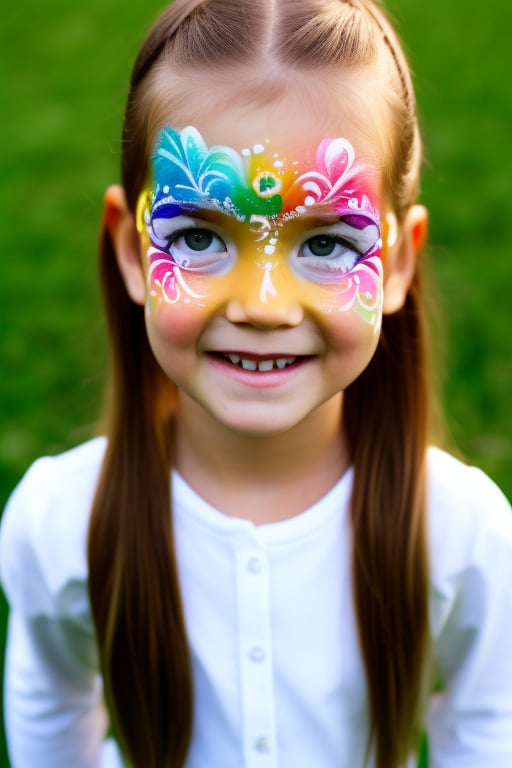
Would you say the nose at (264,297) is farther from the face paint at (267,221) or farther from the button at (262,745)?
the button at (262,745)

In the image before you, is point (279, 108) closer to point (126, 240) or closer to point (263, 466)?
point (126, 240)

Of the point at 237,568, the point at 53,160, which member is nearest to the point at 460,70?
the point at 53,160

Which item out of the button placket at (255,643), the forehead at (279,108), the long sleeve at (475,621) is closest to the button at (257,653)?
the button placket at (255,643)

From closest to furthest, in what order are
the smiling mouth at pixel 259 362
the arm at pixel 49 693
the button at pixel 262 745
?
the smiling mouth at pixel 259 362, the button at pixel 262 745, the arm at pixel 49 693

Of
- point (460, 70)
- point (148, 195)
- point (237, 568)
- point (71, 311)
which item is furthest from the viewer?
point (460, 70)

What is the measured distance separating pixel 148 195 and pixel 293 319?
0.34 m

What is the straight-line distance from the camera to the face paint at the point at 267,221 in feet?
5.34

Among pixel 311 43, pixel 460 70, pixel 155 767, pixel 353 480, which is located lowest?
pixel 155 767

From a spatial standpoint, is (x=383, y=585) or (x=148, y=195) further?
(x=383, y=585)

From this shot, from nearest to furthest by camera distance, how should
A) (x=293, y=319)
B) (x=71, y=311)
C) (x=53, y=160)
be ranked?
(x=293, y=319)
(x=71, y=311)
(x=53, y=160)

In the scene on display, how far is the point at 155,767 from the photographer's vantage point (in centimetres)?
217

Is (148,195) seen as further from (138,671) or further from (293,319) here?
(138,671)

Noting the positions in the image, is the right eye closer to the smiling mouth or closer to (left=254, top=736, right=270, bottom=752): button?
the smiling mouth

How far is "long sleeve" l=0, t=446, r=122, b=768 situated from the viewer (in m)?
2.06
